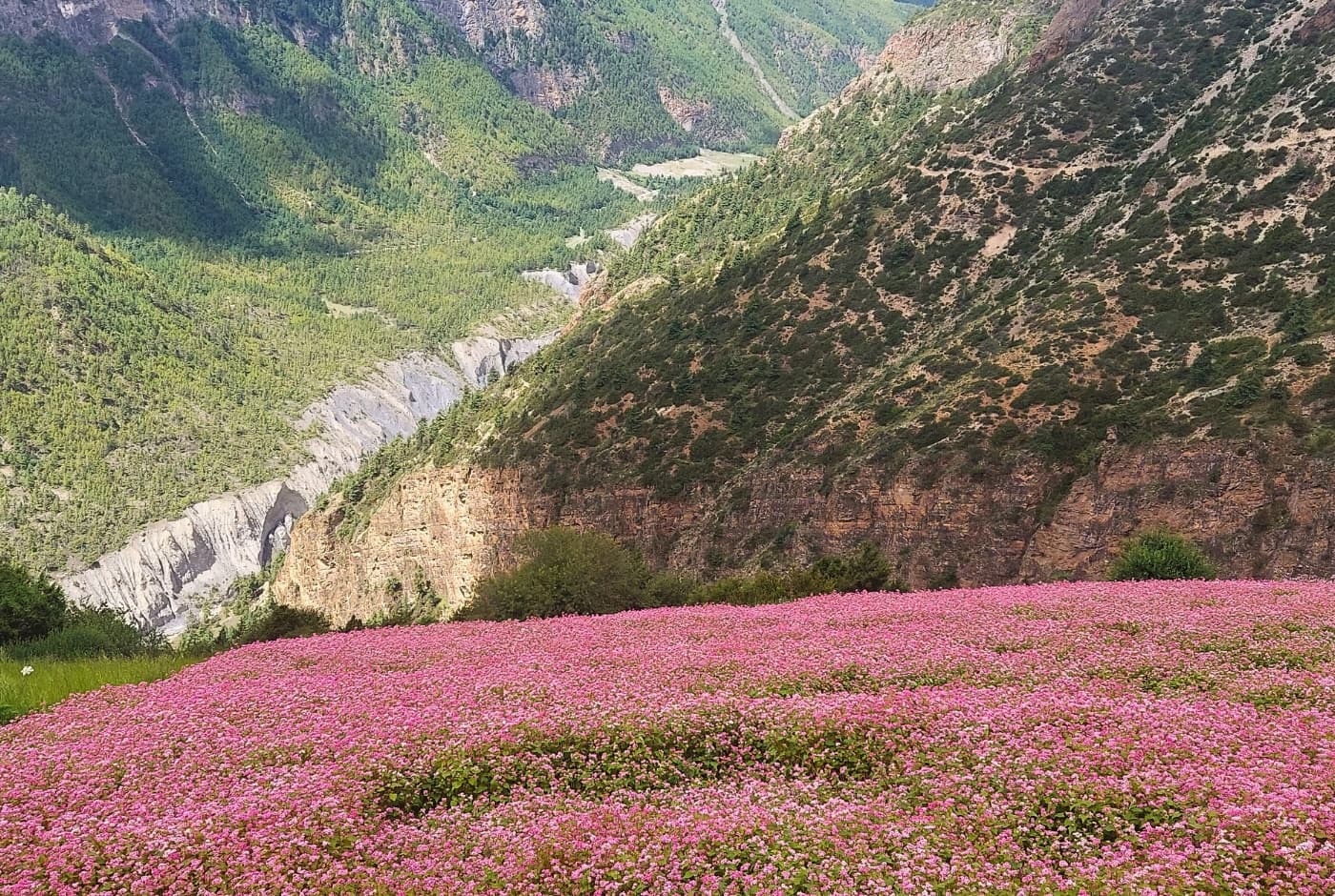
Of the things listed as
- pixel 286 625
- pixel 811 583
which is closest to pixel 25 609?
pixel 286 625

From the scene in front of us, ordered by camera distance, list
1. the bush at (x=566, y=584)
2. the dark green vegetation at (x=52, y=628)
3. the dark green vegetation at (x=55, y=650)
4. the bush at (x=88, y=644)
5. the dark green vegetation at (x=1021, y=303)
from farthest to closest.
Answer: the dark green vegetation at (x=1021, y=303), the bush at (x=566, y=584), the dark green vegetation at (x=52, y=628), the bush at (x=88, y=644), the dark green vegetation at (x=55, y=650)

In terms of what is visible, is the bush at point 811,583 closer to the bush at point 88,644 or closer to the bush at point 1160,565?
the bush at point 1160,565

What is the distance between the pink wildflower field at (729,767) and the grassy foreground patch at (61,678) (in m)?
1.19

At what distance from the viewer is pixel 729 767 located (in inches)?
453

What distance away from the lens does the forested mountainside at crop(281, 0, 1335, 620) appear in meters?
42.6

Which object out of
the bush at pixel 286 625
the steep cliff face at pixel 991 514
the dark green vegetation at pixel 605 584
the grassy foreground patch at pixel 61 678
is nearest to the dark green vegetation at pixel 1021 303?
the steep cliff face at pixel 991 514

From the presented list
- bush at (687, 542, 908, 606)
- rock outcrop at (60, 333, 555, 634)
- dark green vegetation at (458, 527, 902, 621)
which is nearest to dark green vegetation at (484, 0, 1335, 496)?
bush at (687, 542, 908, 606)

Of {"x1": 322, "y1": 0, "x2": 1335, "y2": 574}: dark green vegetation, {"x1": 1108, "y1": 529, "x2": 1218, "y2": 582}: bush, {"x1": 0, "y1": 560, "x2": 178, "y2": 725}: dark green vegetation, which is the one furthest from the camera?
{"x1": 322, "y1": 0, "x2": 1335, "y2": 574}: dark green vegetation

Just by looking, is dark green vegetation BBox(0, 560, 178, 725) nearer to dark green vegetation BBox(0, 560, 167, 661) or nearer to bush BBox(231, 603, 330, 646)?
dark green vegetation BBox(0, 560, 167, 661)

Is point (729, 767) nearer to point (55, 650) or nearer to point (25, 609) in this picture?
point (55, 650)

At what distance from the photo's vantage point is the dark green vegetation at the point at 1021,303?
155 feet

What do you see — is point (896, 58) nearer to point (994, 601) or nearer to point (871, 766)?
point (994, 601)

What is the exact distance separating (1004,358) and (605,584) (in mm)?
30855

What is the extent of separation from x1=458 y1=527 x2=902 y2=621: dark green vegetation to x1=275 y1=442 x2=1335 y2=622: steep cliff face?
13.8 metres
